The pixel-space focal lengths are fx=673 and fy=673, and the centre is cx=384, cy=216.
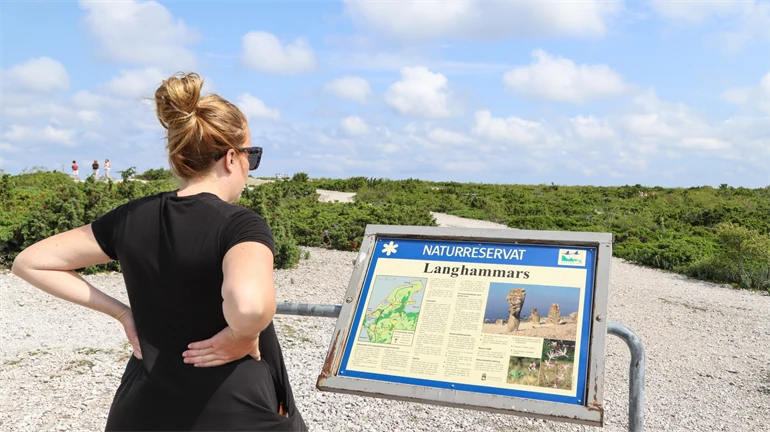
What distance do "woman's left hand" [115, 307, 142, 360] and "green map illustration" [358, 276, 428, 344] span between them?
821 mm

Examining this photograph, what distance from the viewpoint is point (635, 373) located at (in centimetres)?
234

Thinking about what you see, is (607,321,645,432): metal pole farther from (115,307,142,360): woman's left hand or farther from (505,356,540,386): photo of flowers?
(115,307,142,360): woman's left hand

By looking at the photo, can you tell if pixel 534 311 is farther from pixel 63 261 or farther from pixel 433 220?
pixel 433 220

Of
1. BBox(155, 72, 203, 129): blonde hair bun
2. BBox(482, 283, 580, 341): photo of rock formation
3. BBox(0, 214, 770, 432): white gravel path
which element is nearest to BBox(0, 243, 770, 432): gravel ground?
BBox(0, 214, 770, 432): white gravel path

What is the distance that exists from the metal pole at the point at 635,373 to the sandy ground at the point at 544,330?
0.14 m

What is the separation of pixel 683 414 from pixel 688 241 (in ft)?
36.7

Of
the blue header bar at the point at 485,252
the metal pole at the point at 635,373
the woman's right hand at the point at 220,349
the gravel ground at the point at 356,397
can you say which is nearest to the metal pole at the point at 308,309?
the blue header bar at the point at 485,252

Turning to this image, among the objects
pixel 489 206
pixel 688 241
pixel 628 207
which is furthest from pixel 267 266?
pixel 628 207

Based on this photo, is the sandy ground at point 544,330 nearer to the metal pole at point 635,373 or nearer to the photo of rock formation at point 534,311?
the photo of rock formation at point 534,311

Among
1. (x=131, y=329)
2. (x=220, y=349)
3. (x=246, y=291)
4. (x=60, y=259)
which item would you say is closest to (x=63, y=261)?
(x=60, y=259)

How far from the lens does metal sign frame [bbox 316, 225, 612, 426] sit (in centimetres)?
222

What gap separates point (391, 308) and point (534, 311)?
1.75 feet

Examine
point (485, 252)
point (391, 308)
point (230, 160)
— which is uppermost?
point (485, 252)

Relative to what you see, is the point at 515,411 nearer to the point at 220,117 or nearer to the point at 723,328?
the point at 220,117
